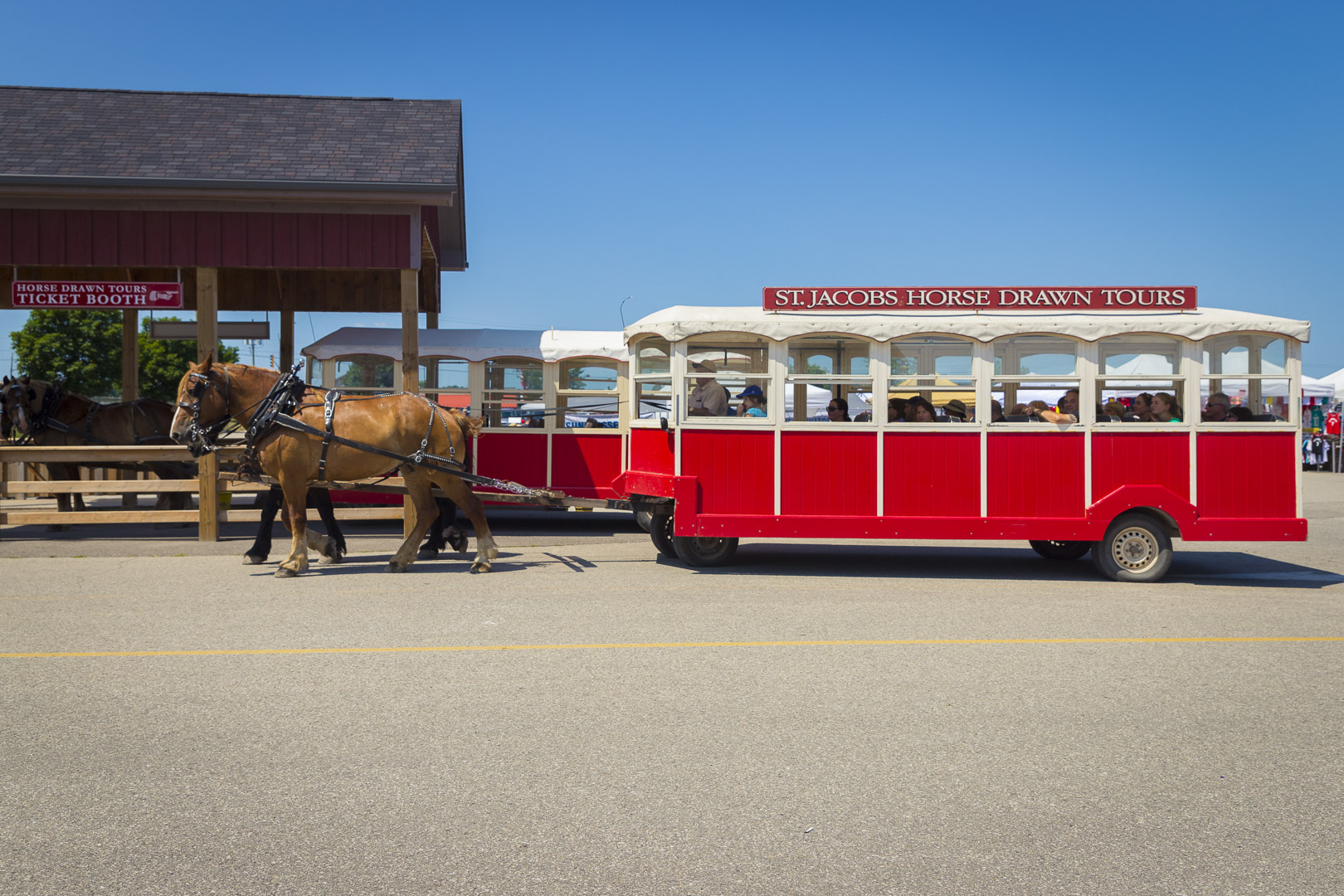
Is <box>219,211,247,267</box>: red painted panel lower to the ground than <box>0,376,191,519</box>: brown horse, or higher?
higher

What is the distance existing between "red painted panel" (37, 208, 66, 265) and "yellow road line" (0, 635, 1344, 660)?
30.0 ft

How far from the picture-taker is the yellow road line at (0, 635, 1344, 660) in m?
6.75

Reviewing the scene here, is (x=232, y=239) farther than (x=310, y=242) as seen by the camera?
No

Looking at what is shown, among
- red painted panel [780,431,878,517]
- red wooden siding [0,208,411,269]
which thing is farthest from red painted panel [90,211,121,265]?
red painted panel [780,431,878,517]

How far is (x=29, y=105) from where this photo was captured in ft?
51.9

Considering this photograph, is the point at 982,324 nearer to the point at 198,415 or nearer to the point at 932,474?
the point at 932,474

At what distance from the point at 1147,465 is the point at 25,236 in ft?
46.1

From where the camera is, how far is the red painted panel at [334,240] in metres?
14.2

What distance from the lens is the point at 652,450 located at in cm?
1136

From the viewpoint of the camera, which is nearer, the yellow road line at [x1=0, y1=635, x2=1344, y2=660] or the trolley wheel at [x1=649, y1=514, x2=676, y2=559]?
the yellow road line at [x1=0, y1=635, x2=1344, y2=660]

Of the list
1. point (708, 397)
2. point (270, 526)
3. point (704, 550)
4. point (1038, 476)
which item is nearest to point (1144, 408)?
point (1038, 476)

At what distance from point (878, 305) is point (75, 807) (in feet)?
27.6

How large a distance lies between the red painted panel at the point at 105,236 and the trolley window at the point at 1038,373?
37.2ft

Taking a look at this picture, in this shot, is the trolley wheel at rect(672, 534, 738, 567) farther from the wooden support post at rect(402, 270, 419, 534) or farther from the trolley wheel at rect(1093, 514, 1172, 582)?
the wooden support post at rect(402, 270, 419, 534)
